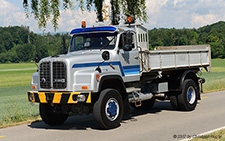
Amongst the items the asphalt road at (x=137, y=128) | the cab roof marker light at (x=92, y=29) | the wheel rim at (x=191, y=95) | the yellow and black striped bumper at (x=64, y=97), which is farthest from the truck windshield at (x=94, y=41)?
the wheel rim at (x=191, y=95)

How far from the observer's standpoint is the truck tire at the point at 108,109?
9.05 meters

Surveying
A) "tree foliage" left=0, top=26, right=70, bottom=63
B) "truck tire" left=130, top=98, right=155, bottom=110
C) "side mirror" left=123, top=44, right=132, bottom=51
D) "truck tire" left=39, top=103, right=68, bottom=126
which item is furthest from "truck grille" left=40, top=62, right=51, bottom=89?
"tree foliage" left=0, top=26, right=70, bottom=63

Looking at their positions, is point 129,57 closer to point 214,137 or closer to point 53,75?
point 53,75

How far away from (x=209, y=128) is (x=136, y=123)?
6.75 feet

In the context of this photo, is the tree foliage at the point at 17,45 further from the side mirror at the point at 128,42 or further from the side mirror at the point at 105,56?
the side mirror at the point at 105,56

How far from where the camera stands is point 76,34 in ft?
36.7

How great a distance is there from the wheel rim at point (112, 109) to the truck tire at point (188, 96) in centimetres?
334

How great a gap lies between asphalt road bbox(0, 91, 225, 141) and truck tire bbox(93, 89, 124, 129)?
21cm

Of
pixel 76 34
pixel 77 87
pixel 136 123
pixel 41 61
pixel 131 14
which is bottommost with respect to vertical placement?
pixel 136 123

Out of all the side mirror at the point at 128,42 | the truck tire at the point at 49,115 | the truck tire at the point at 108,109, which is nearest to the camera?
the truck tire at the point at 108,109

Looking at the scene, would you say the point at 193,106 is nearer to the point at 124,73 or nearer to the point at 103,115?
the point at 124,73

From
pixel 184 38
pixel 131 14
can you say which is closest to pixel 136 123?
pixel 131 14

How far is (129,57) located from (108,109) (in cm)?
192

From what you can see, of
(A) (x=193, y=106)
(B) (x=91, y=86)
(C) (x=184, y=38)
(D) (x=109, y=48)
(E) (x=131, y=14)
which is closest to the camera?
(B) (x=91, y=86)
